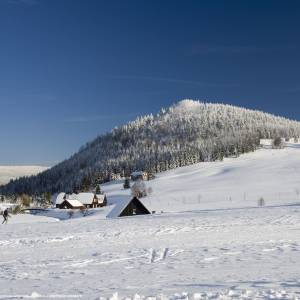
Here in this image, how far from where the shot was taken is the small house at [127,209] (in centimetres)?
6181

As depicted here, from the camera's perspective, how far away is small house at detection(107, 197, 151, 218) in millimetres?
61812

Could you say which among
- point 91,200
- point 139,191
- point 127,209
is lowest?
point 127,209

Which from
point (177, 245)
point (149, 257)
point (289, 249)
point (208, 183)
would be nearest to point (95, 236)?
point (177, 245)

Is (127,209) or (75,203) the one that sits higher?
(75,203)

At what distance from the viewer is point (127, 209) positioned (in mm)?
64375

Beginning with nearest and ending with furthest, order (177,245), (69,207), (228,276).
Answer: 1. (228,276)
2. (177,245)
3. (69,207)

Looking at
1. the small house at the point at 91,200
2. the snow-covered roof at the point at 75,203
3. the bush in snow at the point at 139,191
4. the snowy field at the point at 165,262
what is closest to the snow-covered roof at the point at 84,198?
the small house at the point at 91,200

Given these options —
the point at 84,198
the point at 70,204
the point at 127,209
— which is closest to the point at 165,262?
the point at 127,209

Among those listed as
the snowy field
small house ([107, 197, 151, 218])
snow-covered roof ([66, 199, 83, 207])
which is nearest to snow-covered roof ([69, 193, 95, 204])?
snow-covered roof ([66, 199, 83, 207])

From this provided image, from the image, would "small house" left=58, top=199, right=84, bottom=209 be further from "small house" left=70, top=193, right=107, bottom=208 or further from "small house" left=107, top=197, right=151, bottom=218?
"small house" left=107, top=197, right=151, bottom=218

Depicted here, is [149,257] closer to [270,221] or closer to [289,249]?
[289,249]

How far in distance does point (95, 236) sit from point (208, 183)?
13092 cm

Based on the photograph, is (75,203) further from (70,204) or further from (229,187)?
(229,187)

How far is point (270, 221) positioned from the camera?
34.7 metres
